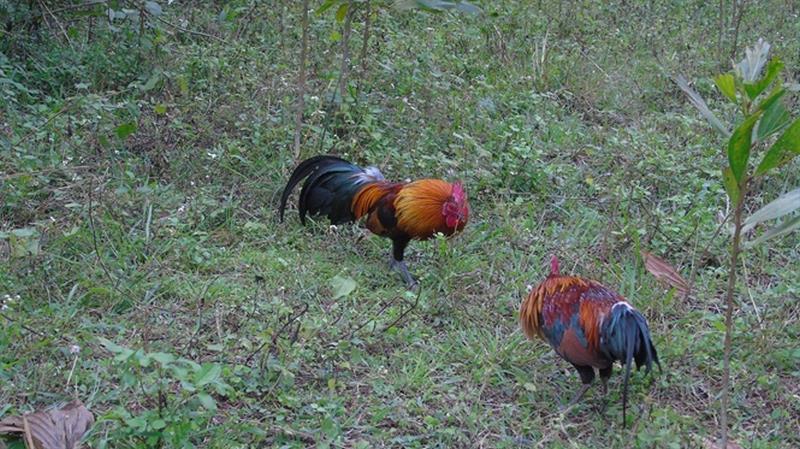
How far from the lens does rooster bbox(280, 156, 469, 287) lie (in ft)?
17.4

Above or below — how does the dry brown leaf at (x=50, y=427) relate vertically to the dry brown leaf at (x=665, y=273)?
below

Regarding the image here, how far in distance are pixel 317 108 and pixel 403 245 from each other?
Result: 1.58 meters

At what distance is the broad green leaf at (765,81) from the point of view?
288 cm

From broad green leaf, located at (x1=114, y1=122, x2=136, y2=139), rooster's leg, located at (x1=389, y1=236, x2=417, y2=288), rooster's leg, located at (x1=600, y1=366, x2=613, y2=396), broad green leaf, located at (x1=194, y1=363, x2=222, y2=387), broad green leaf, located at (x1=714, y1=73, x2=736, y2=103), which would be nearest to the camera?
broad green leaf, located at (x1=714, y1=73, x2=736, y2=103)

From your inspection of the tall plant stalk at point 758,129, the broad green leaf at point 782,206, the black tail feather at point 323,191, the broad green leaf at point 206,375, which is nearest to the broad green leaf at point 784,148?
the tall plant stalk at point 758,129

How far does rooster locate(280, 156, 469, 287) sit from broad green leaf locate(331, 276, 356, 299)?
528 millimetres

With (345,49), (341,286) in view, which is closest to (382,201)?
(341,286)

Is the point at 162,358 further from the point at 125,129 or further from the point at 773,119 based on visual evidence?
the point at 125,129

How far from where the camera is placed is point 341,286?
4.86 m

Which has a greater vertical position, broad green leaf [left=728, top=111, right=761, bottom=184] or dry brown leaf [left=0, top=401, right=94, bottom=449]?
broad green leaf [left=728, top=111, right=761, bottom=184]

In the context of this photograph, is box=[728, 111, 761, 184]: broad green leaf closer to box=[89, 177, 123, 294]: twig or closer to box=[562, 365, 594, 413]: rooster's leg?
box=[562, 365, 594, 413]: rooster's leg

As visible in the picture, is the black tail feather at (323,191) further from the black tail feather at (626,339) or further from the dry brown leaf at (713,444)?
the dry brown leaf at (713,444)

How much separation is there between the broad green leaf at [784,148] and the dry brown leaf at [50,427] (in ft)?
8.63

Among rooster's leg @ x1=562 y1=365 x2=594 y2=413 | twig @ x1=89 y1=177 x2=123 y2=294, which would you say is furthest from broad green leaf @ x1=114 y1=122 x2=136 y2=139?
rooster's leg @ x1=562 y1=365 x2=594 y2=413
